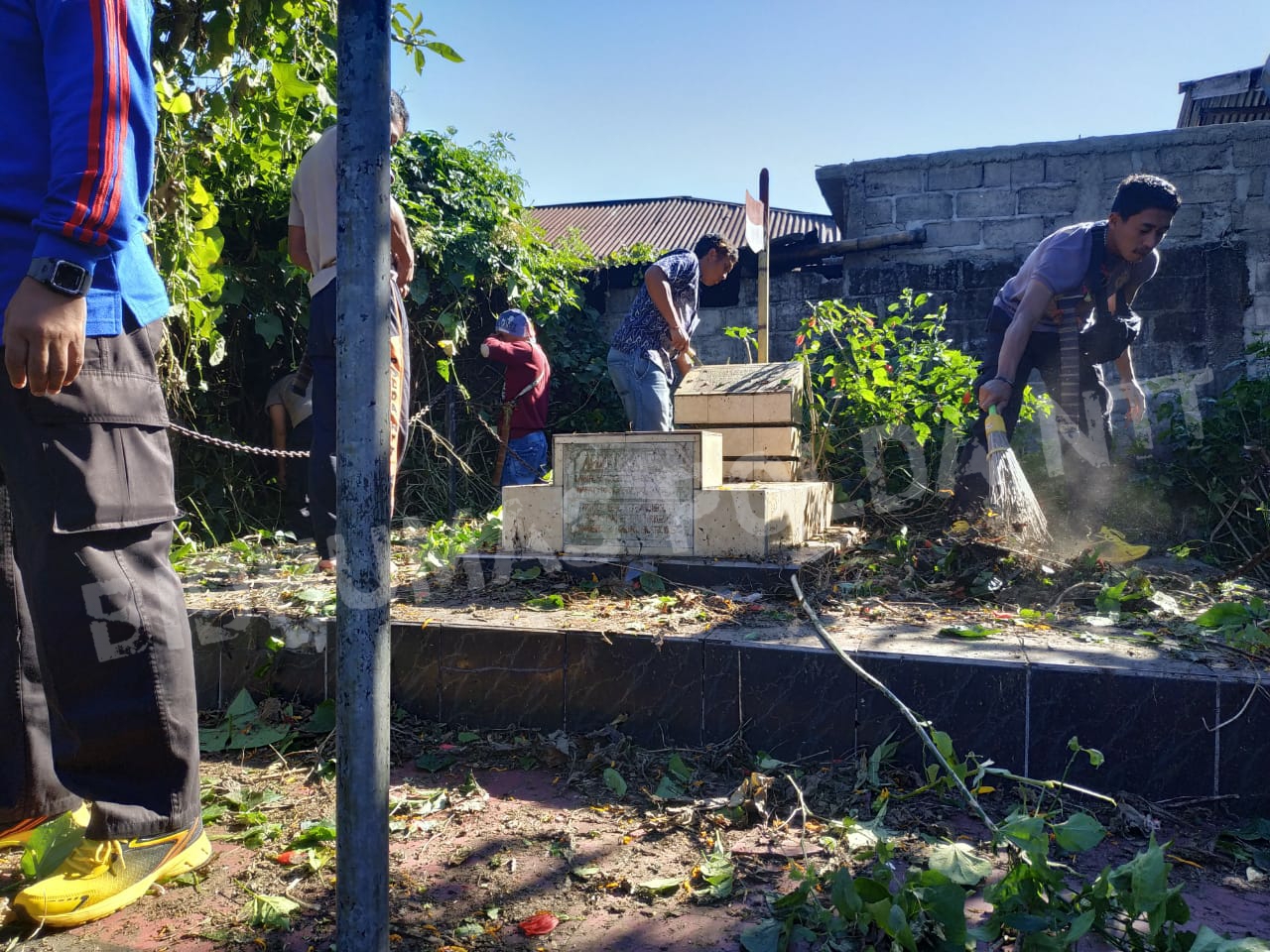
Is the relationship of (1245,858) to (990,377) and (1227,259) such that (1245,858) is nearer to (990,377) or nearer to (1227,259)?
(990,377)

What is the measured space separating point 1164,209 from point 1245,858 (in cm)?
340

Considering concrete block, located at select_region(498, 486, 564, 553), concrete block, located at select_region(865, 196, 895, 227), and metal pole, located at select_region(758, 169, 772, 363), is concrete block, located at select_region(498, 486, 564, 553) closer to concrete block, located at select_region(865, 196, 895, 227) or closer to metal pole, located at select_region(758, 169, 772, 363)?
metal pole, located at select_region(758, 169, 772, 363)

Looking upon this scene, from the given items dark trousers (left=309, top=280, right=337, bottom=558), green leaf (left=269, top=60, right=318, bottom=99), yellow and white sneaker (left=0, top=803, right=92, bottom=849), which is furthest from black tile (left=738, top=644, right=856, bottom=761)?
green leaf (left=269, top=60, right=318, bottom=99)

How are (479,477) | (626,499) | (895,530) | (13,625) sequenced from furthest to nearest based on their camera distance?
(479,477)
(895,530)
(626,499)
(13,625)

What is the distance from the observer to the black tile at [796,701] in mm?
2467

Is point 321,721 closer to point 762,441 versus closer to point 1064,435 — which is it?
point 762,441

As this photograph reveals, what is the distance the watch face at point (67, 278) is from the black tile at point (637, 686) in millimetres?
1618

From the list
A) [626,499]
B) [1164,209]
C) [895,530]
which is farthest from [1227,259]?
[626,499]

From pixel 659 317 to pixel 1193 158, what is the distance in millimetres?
4243

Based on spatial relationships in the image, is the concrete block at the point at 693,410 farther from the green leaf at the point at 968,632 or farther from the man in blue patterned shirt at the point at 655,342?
the green leaf at the point at 968,632

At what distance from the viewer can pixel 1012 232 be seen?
271 inches

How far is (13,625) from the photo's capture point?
6.47 ft

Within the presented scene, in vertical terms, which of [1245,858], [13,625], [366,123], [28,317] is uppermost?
[366,123]

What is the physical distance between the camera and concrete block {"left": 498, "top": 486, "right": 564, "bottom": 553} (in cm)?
388
